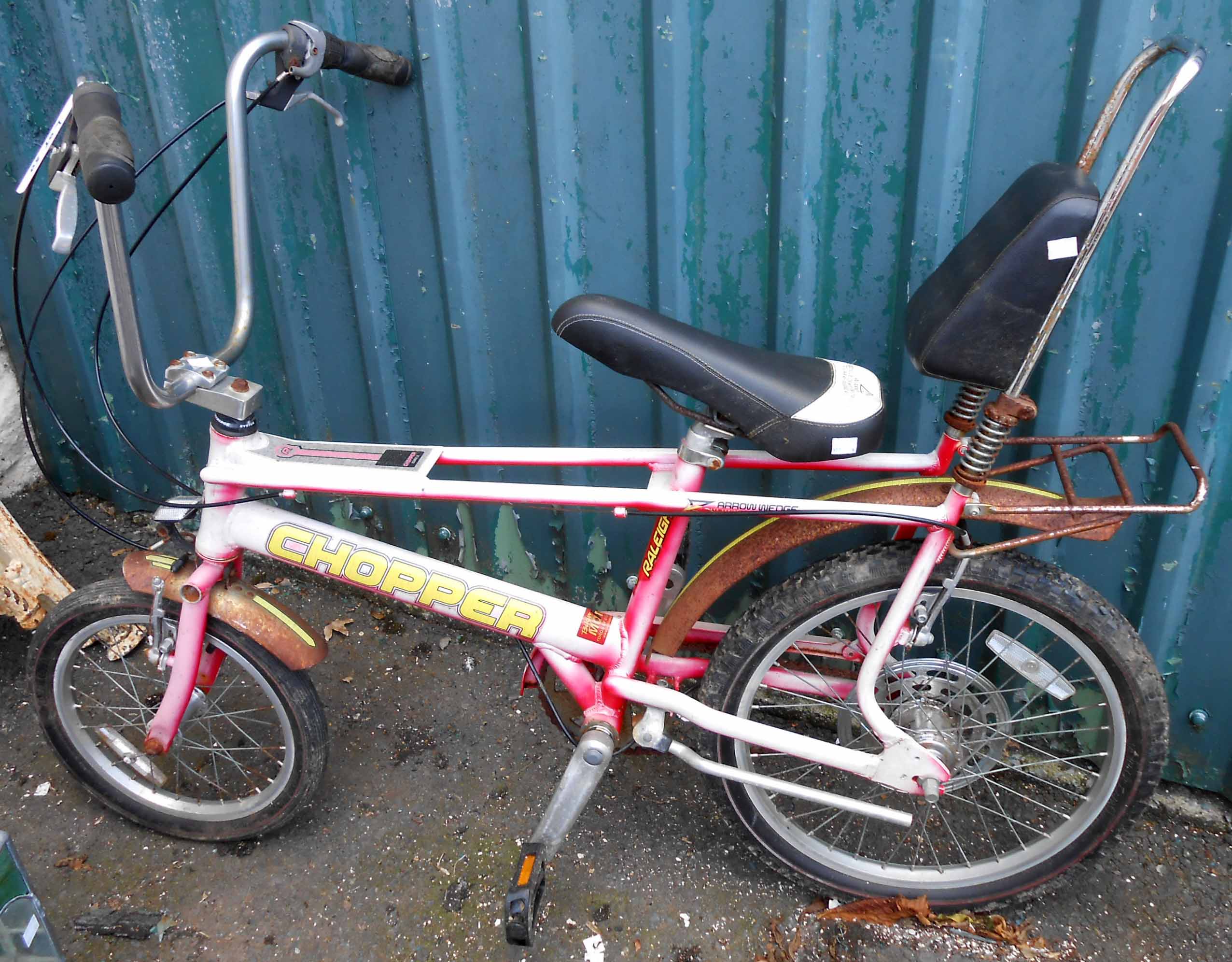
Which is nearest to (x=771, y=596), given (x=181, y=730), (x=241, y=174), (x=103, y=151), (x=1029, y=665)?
(x=1029, y=665)

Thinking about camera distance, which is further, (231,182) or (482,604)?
(482,604)

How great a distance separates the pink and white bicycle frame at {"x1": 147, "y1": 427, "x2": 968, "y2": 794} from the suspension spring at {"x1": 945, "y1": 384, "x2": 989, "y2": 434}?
6 centimetres

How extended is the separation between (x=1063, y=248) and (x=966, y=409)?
384mm

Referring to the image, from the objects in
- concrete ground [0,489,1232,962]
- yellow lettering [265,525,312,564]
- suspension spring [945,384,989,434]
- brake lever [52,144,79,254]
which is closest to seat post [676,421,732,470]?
suspension spring [945,384,989,434]

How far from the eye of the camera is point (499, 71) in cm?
230

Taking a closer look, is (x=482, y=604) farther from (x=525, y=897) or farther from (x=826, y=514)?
(x=826, y=514)

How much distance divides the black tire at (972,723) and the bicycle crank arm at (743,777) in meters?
0.09

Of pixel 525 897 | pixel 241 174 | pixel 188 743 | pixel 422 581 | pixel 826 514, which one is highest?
pixel 241 174

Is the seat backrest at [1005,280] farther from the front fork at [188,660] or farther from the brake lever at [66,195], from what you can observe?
the front fork at [188,660]

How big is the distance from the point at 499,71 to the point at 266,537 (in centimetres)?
130

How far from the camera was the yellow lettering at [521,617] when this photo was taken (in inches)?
82.0

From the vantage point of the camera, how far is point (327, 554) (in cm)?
208

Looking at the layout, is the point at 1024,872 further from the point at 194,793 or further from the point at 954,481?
the point at 194,793

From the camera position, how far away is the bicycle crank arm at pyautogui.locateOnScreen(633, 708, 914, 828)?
2.03m
